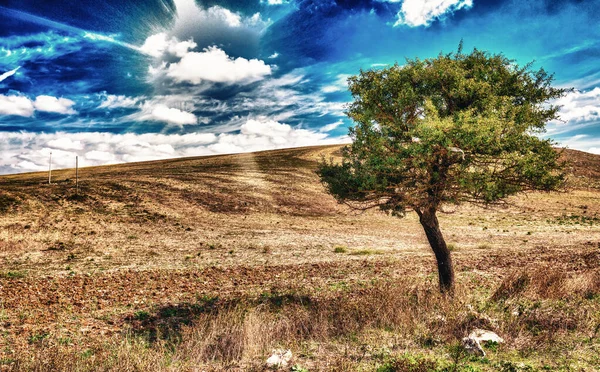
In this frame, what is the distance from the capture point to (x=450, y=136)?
1127cm

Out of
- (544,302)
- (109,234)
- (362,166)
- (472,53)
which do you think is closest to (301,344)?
(362,166)

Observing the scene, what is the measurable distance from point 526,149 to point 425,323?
6.77 meters

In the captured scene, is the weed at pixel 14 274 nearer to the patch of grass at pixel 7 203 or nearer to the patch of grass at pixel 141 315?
the patch of grass at pixel 141 315

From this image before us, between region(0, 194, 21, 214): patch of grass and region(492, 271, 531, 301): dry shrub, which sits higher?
region(492, 271, 531, 301): dry shrub

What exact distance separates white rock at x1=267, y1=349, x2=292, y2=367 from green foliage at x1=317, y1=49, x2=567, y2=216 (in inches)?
250

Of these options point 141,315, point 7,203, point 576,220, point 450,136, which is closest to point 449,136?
point 450,136

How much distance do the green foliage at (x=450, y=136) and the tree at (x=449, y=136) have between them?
0.03 metres

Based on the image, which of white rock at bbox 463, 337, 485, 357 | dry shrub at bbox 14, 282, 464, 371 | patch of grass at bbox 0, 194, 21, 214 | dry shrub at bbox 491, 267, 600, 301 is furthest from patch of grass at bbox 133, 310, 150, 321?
patch of grass at bbox 0, 194, 21, 214

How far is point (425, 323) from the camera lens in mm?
10633

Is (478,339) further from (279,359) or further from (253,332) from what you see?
(253,332)

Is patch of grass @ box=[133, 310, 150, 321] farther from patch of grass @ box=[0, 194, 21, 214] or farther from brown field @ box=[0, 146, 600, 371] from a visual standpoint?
patch of grass @ box=[0, 194, 21, 214]

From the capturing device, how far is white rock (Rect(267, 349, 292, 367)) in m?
8.31

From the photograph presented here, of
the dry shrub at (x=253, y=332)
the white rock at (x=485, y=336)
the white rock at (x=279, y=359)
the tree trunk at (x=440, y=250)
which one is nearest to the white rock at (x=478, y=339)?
the white rock at (x=485, y=336)

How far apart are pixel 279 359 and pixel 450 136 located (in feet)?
27.2
